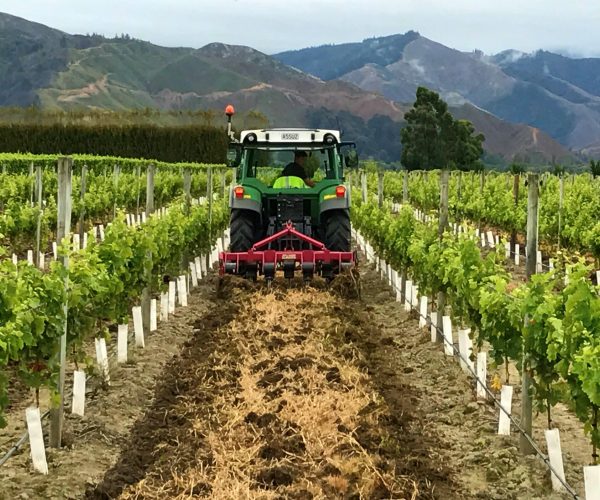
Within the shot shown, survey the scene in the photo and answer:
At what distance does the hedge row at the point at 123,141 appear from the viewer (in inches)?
2199

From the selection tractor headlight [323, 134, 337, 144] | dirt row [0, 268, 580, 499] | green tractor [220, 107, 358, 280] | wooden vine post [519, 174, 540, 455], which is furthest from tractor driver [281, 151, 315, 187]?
wooden vine post [519, 174, 540, 455]

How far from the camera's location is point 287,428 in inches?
247

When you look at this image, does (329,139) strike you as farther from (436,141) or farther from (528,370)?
(436,141)

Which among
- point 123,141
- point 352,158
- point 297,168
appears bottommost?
point 297,168

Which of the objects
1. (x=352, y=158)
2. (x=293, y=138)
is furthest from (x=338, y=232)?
(x=293, y=138)

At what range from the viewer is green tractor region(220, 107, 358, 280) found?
38.7 feet

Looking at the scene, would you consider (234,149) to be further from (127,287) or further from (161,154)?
(161,154)

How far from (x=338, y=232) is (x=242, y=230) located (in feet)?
4.58

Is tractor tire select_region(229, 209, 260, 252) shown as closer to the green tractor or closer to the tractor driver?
the green tractor

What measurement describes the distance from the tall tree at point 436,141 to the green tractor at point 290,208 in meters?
58.5

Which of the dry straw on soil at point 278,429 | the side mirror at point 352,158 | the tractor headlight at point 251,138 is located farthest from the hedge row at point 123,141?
the dry straw on soil at point 278,429

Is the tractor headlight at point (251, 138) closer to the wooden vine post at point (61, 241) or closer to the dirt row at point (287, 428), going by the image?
the dirt row at point (287, 428)

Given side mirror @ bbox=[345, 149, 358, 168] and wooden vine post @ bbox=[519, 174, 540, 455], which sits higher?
side mirror @ bbox=[345, 149, 358, 168]

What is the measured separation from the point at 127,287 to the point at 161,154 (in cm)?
5170
